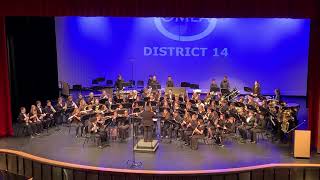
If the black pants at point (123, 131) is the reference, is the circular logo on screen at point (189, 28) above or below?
above

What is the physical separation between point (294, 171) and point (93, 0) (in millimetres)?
7998

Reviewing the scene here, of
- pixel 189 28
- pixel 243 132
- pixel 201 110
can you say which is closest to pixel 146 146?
pixel 201 110

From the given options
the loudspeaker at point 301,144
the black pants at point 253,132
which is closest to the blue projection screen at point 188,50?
the black pants at point 253,132

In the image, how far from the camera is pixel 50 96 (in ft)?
68.7

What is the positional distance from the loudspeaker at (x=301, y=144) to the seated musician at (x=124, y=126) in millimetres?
5457

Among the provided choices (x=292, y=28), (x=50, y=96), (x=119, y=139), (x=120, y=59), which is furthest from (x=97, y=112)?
(x=292, y=28)

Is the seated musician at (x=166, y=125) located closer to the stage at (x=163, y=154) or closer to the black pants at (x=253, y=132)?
the stage at (x=163, y=154)

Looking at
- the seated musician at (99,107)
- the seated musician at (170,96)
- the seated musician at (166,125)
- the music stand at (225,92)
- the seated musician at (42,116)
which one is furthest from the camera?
the music stand at (225,92)

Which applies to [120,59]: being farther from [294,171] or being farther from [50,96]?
A: [294,171]

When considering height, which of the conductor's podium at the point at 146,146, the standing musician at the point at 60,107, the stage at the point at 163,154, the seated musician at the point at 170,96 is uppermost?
the seated musician at the point at 170,96

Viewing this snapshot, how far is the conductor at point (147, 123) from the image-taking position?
46.5 ft

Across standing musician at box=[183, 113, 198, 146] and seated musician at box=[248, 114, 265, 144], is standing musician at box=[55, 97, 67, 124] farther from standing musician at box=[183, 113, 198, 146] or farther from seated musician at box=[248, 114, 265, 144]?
seated musician at box=[248, 114, 265, 144]

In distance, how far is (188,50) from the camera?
75.2 feet

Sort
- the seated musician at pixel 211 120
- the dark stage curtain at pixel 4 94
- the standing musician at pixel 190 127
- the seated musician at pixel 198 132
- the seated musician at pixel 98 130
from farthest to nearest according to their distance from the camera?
1. the dark stage curtain at pixel 4 94
2. the seated musician at pixel 211 120
3. the seated musician at pixel 98 130
4. the standing musician at pixel 190 127
5. the seated musician at pixel 198 132
